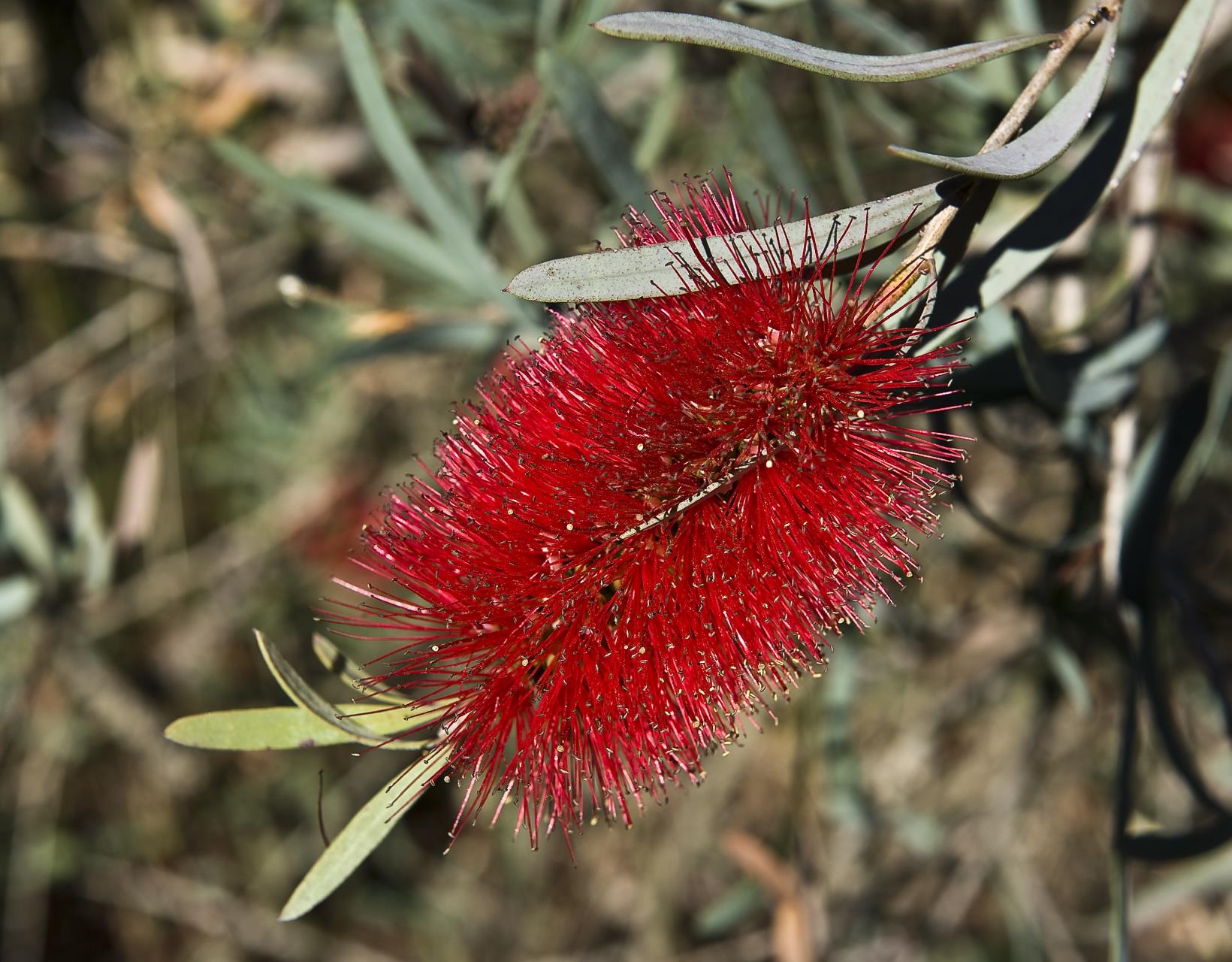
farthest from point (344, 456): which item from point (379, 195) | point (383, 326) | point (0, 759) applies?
point (383, 326)

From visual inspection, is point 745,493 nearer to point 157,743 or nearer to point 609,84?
point 609,84

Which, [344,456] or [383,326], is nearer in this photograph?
[383,326]

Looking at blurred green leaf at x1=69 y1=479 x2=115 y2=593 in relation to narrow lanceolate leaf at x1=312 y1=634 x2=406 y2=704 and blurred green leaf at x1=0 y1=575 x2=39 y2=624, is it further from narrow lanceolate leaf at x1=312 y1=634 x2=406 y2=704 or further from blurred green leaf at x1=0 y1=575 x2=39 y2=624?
narrow lanceolate leaf at x1=312 y1=634 x2=406 y2=704

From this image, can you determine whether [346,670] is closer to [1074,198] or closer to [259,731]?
[259,731]

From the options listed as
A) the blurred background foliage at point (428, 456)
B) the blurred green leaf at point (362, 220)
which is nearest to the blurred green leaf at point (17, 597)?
the blurred background foliage at point (428, 456)

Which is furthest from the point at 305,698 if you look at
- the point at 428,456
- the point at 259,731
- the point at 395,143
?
the point at 428,456

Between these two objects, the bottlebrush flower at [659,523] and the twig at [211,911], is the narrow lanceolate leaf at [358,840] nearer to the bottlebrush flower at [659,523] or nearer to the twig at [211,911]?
the bottlebrush flower at [659,523]
